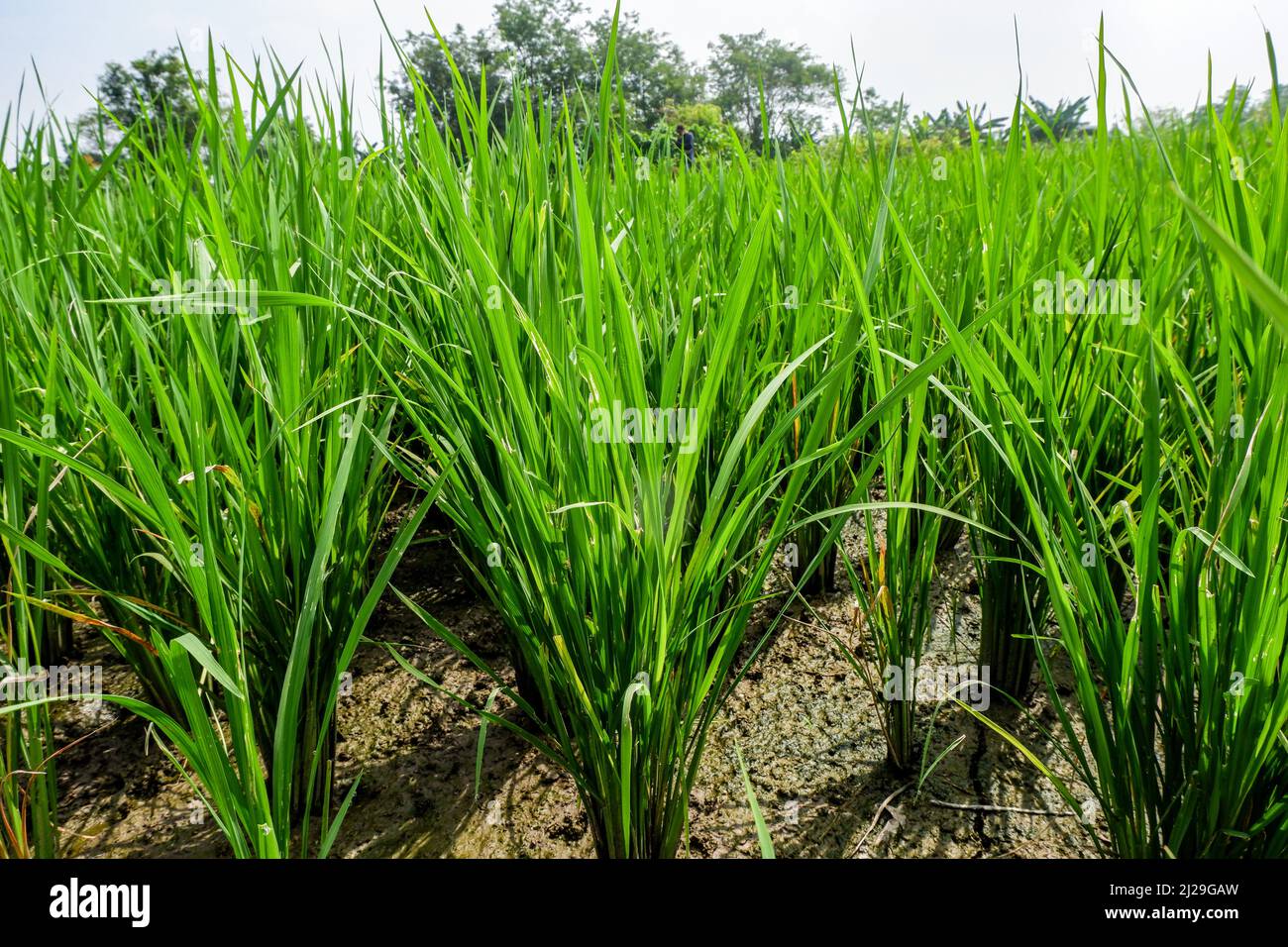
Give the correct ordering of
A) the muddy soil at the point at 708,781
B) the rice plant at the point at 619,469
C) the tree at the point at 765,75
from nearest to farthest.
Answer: the rice plant at the point at 619,469 < the muddy soil at the point at 708,781 < the tree at the point at 765,75

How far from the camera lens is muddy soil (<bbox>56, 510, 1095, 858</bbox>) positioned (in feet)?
2.83

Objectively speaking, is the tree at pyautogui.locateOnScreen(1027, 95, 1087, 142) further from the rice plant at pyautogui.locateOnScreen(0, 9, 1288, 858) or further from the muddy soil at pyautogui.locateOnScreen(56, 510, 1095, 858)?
the muddy soil at pyautogui.locateOnScreen(56, 510, 1095, 858)

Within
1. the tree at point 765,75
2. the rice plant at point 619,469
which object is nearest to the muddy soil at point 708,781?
the rice plant at point 619,469

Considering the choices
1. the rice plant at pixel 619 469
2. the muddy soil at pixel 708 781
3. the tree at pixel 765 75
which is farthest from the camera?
the tree at pixel 765 75

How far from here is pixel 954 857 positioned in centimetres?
83

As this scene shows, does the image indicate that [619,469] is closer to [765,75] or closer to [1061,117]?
[1061,117]

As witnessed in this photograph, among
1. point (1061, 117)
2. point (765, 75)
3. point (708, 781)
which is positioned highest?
point (765, 75)

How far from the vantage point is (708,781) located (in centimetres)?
95

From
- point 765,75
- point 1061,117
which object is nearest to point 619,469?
point 1061,117

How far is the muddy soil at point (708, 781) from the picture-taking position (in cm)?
86

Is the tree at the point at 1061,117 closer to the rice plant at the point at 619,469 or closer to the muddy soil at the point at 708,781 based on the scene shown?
the rice plant at the point at 619,469

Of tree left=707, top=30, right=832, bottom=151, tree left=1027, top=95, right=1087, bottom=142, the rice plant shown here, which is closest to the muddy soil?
the rice plant
